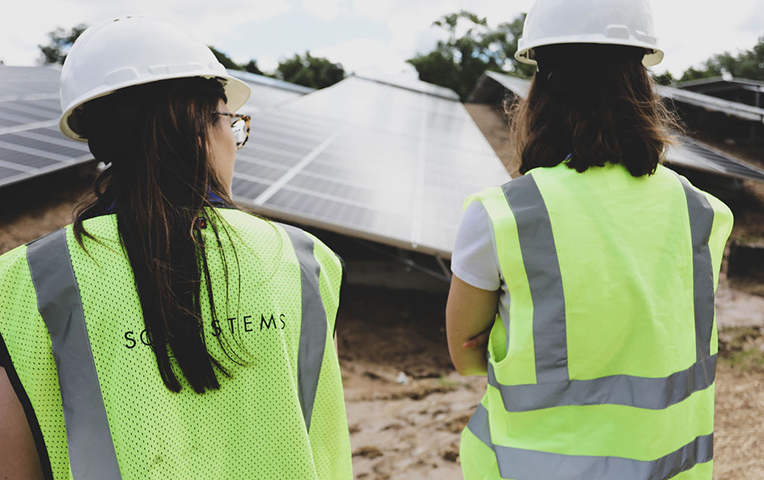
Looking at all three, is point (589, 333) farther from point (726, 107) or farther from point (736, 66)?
point (736, 66)

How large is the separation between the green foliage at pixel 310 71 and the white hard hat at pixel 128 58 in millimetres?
38277

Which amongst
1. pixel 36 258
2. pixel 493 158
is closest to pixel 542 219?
pixel 36 258

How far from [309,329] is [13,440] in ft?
2.18

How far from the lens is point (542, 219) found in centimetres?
144

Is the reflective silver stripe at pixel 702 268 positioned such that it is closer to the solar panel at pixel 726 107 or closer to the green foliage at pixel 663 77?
the green foliage at pixel 663 77

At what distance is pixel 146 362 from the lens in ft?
3.71

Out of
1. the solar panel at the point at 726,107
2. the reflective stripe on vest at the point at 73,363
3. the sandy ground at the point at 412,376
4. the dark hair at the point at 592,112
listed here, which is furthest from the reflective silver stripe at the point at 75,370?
the solar panel at the point at 726,107

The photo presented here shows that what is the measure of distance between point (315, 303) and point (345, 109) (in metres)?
10.3

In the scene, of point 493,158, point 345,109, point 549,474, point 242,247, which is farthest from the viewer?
point 345,109

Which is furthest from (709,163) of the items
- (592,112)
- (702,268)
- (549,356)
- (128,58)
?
(128,58)

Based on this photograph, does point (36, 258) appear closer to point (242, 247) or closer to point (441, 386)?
point (242, 247)

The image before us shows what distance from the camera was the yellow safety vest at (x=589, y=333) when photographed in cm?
142

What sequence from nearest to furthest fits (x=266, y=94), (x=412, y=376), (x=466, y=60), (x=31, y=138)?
1. (x=412, y=376)
2. (x=31, y=138)
3. (x=266, y=94)
4. (x=466, y=60)

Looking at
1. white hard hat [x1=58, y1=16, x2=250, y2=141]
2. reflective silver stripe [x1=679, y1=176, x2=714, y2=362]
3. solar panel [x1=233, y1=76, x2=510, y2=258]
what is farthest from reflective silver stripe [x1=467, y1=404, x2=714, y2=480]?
solar panel [x1=233, y1=76, x2=510, y2=258]
